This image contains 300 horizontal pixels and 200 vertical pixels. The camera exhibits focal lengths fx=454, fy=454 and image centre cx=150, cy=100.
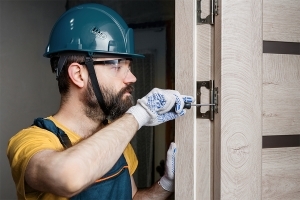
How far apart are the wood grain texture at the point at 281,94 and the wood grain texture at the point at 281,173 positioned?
73 mm

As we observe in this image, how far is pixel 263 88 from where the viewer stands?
1562 millimetres

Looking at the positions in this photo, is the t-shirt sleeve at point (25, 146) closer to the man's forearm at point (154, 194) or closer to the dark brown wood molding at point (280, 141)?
the man's forearm at point (154, 194)

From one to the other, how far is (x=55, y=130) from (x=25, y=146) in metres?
0.19

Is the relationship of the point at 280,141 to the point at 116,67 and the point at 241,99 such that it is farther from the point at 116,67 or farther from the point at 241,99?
the point at 116,67

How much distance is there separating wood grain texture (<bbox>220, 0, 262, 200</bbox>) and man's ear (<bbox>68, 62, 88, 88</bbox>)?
49 cm

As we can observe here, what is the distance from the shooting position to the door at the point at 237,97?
4.87 feet

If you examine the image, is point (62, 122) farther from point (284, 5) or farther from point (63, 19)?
point (284, 5)

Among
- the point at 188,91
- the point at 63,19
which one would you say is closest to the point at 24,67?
the point at 63,19

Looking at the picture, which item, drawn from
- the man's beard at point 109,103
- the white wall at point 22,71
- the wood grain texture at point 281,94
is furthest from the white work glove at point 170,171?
the white wall at point 22,71

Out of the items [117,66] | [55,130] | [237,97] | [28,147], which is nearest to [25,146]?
[28,147]

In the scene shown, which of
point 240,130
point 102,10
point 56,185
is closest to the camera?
point 56,185

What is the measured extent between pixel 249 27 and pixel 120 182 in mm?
713

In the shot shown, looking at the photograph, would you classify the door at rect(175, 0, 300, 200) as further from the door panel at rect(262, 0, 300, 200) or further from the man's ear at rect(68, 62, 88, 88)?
the man's ear at rect(68, 62, 88, 88)

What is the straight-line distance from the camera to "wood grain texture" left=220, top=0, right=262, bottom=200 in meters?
1.48
